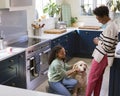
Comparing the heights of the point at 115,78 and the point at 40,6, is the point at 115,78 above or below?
below

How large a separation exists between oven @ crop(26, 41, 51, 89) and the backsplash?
1.71 feet

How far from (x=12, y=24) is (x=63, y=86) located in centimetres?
149

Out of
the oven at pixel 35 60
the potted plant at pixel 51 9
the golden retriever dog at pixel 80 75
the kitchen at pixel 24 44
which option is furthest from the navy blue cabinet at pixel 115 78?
the potted plant at pixel 51 9

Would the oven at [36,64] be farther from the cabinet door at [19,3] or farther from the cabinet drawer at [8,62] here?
the cabinet door at [19,3]

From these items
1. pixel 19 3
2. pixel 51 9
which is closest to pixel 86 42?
pixel 51 9

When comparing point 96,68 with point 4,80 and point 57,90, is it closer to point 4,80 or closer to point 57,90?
point 57,90

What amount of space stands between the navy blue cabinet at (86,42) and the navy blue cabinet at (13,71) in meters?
2.72

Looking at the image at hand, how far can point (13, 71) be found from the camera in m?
3.17

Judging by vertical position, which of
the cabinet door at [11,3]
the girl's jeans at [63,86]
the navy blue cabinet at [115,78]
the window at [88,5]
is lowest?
the girl's jeans at [63,86]

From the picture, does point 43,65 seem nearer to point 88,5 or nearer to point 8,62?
point 8,62

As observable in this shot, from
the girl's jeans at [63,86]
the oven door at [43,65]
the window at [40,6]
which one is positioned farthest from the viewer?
the window at [40,6]

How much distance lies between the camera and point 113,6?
598cm

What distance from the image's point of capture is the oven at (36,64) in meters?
3.58

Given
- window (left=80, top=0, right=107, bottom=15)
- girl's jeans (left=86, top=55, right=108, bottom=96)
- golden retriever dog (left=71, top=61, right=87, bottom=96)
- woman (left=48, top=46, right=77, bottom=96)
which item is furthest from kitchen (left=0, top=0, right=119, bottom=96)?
window (left=80, top=0, right=107, bottom=15)
